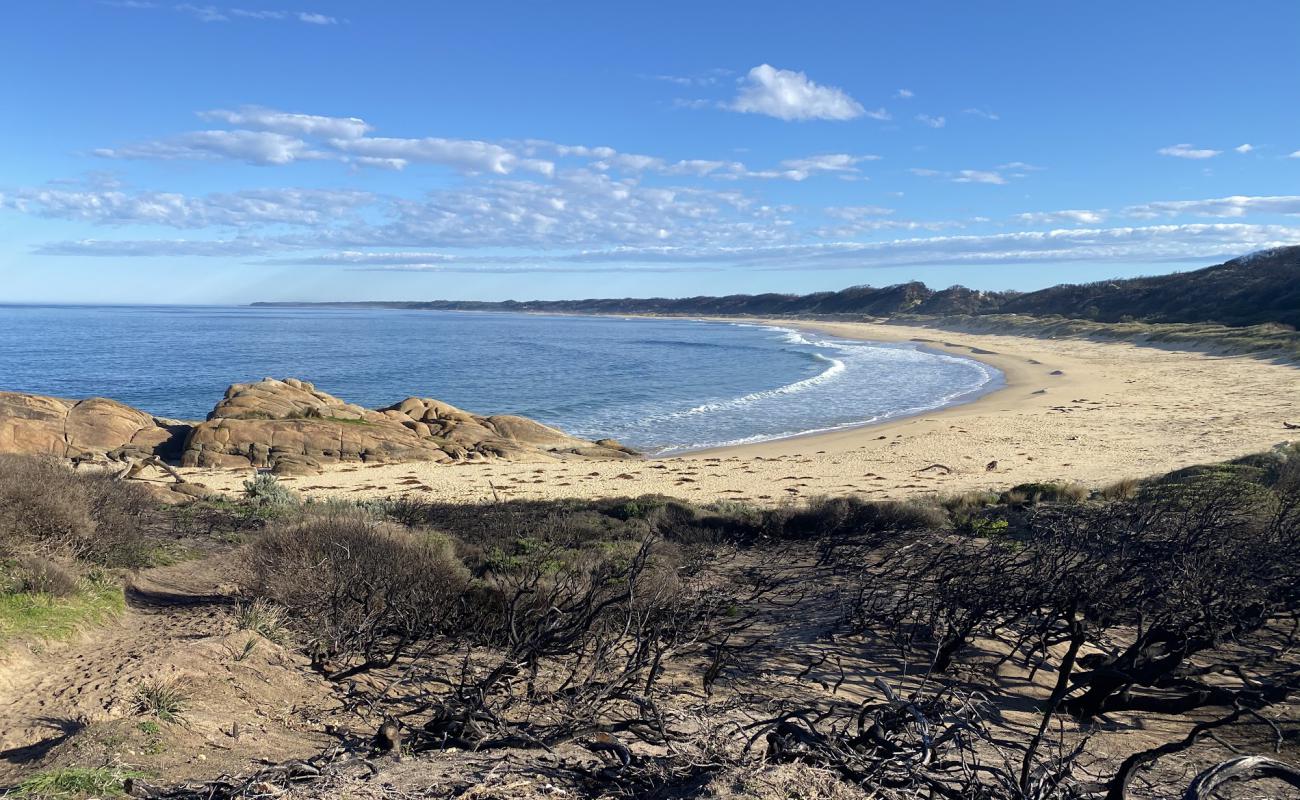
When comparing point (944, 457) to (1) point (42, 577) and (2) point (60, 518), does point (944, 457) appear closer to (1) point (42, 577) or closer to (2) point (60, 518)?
(2) point (60, 518)

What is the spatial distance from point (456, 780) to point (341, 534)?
409cm

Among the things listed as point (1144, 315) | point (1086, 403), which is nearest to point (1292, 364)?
point (1086, 403)

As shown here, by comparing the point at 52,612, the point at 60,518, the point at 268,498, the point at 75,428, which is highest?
the point at 60,518

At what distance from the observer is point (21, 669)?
540cm

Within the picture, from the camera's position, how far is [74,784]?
371 centimetres

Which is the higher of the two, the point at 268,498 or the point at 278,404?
the point at 278,404

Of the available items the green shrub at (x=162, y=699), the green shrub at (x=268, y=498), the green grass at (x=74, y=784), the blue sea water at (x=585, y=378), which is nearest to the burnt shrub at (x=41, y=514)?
the green shrub at (x=162, y=699)

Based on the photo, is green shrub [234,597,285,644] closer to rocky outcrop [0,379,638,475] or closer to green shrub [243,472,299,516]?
green shrub [243,472,299,516]

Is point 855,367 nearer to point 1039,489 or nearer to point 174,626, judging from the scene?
point 1039,489

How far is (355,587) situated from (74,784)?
109 inches

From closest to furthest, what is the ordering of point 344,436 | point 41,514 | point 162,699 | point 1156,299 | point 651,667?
point 162,699, point 651,667, point 41,514, point 344,436, point 1156,299

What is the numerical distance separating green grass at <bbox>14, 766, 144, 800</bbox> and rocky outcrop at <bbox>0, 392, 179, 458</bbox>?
19064mm

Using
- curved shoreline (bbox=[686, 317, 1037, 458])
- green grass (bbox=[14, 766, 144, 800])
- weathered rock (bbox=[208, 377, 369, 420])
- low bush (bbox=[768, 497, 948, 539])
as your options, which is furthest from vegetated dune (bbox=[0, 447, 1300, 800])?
curved shoreline (bbox=[686, 317, 1037, 458])

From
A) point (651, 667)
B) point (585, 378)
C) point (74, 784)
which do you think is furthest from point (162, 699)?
point (585, 378)
